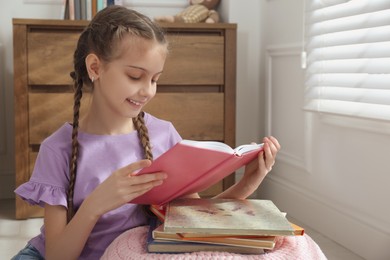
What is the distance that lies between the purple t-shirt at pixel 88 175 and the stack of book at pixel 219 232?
22cm

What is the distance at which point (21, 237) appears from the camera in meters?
2.15

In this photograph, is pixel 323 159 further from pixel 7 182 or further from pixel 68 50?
pixel 7 182

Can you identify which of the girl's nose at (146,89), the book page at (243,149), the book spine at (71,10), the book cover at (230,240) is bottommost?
the book cover at (230,240)

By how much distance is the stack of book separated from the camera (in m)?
0.97

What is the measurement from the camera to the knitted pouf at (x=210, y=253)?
3.21ft

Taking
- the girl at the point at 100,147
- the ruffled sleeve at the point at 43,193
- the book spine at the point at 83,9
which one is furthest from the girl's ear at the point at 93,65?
the book spine at the point at 83,9

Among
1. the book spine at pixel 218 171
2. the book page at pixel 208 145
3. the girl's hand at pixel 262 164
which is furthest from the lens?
the girl's hand at pixel 262 164

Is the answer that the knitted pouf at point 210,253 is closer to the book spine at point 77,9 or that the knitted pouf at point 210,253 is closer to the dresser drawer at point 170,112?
the dresser drawer at point 170,112

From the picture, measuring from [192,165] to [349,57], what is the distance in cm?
108

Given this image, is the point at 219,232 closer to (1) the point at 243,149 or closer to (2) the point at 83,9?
(1) the point at 243,149

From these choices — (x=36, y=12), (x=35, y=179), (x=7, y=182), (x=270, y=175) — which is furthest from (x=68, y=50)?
(x=35, y=179)

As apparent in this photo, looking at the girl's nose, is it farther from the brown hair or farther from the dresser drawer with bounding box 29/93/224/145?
the dresser drawer with bounding box 29/93/224/145

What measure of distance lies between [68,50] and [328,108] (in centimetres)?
113

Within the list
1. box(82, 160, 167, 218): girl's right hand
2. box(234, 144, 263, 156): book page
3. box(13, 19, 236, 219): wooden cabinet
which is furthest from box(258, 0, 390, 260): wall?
box(82, 160, 167, 218): girl's right hand
